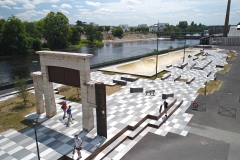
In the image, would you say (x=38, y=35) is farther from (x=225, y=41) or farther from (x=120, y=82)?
(x=225, y=41)

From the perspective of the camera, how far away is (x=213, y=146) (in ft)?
44.8

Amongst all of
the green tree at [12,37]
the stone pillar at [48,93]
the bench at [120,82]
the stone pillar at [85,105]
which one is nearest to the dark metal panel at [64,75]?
the stone pillar at [48,93]

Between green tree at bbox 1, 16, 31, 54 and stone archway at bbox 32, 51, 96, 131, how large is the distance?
2104 inches

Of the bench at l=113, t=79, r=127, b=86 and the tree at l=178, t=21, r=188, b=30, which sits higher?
the tree at l=178, t=21, r=188, b=30

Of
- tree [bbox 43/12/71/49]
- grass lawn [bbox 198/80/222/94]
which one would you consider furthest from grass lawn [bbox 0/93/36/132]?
tree [bbox 43/12/71/49]

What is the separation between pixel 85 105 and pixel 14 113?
816 cm

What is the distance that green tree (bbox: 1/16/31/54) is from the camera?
62.2m

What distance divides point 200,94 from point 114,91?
396 inches

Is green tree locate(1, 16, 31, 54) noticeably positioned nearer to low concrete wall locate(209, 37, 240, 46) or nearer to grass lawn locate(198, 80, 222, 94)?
grass lawn locate(198, 80, 222, 94)

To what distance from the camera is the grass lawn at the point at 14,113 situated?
1620 centimetres

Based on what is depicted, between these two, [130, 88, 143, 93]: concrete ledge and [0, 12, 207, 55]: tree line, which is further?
[0, 12, 207, 55]: tree line

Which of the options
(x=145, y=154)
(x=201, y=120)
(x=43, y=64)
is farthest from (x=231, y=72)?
(x=43, y=64)

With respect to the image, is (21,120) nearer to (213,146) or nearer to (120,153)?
(120,153)

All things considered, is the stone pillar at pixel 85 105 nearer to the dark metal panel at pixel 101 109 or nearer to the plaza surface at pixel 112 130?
the plaza surface at pixel 112 130
